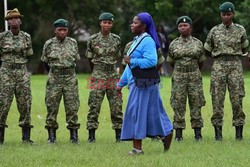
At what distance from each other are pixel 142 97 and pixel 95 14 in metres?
27.0

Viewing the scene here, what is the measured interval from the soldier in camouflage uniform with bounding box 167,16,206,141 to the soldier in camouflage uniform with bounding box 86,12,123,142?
1.07 m

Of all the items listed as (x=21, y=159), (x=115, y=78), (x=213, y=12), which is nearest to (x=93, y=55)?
(x=115, y=78)

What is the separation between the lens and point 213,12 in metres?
34.9

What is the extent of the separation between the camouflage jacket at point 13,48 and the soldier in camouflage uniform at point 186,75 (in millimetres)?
2729

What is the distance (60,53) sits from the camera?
42.0 feet

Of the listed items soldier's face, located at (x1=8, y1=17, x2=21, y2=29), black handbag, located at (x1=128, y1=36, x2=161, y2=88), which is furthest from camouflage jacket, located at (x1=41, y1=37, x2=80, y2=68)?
black handbag, located at (x1=128, y1=36, x2=161, y2=88)

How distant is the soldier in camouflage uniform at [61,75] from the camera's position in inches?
504

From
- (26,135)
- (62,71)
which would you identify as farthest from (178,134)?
(26,135)

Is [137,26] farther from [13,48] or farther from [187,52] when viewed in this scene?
[13,48]

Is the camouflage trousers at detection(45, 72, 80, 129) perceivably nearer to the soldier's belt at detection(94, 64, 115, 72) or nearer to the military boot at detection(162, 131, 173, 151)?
the soldier's belt at detection(94, 64, 115, 72)

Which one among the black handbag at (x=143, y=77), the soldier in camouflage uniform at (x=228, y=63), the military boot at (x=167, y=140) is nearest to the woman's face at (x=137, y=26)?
the black handbag at (x=143, y=77)

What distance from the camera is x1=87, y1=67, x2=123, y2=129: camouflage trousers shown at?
42.9ft

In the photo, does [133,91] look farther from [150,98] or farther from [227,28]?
[227,28]

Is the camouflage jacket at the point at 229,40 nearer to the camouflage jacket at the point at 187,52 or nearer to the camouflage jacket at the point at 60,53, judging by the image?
the camouflage jacket at the point at 187,52
